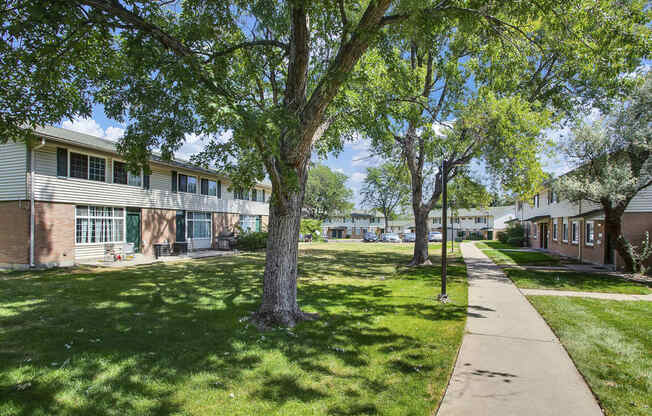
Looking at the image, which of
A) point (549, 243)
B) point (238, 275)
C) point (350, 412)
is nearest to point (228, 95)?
point (350, 412)

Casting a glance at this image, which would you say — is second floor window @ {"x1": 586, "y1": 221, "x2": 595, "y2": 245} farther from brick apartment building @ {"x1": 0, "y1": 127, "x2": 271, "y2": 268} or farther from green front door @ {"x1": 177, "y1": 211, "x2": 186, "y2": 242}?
green front door @ {"x1": 177, "y1": 211, "x2": 186, "y2": 242}

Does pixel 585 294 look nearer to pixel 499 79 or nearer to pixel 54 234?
pixel 499 79

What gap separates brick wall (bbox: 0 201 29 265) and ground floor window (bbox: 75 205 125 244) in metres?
2.03

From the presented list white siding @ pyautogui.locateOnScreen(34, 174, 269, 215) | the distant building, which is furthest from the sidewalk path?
the distant building

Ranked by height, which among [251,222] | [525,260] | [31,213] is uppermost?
[31,213]

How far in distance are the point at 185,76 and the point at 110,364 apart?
4194mm

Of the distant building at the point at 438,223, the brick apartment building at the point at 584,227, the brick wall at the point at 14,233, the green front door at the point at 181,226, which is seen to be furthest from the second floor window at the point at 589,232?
the distant building at the point at 438,223

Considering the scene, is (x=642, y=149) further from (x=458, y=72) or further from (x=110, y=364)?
(x=110, y=364)

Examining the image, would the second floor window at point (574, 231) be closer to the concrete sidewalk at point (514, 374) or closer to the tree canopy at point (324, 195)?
the concrete sidewalk at point (514, 374)

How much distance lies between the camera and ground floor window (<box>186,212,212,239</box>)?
77.8 feet

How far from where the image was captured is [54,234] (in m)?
14.9

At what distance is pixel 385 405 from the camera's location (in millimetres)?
3885

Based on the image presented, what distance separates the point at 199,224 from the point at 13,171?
37.6ft

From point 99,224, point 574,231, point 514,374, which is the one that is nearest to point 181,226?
point 99,224
